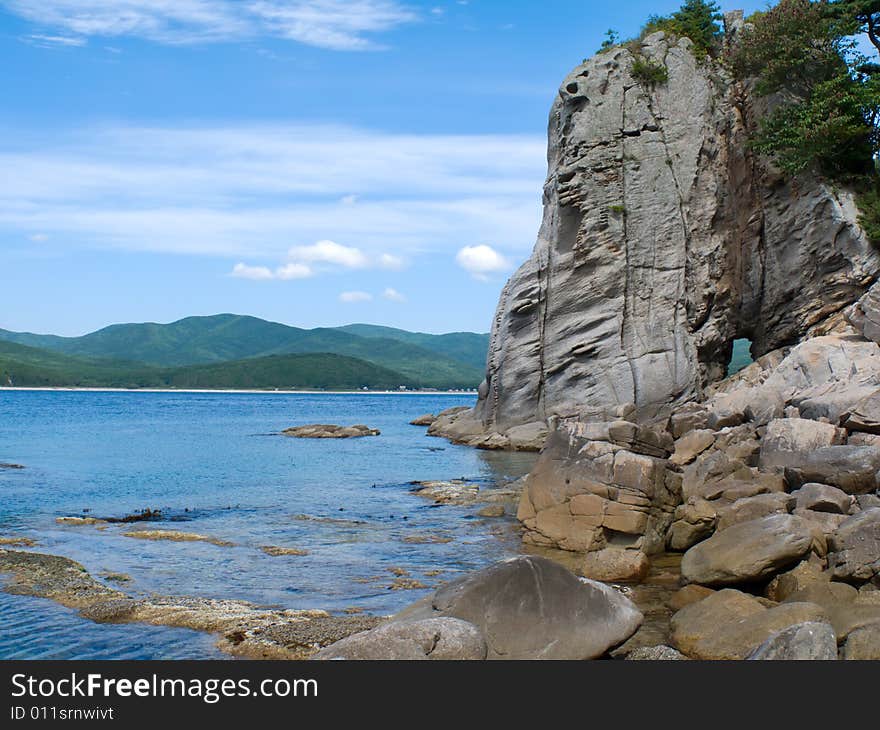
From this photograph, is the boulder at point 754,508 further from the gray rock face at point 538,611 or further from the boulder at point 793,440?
the gray rock face at point 538,611

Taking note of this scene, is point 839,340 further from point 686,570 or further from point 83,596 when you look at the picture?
point 83,596

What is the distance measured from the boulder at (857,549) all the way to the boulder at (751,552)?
2.01ft

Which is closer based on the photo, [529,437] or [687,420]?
[687,420]

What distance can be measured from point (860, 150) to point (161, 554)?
1571 inches

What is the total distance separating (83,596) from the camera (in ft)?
56.7

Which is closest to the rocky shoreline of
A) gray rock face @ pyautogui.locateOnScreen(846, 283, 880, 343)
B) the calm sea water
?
the calm sea water

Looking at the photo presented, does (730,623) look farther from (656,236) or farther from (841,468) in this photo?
(656,236)

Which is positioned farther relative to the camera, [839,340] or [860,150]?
[860,150]

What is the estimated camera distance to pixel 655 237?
5172cm

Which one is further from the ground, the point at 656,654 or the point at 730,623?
the point at 730,623

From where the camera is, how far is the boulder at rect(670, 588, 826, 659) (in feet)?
43.1

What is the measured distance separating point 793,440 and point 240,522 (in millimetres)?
17818

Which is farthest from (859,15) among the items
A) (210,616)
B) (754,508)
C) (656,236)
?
(210,616)
